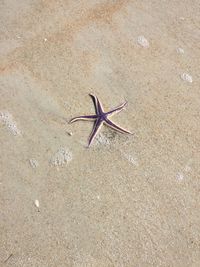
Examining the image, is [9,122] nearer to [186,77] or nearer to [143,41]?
[143,41]

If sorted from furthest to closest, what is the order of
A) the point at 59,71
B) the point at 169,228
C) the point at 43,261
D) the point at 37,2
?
the point at 37,2 < the point at 59,71 < the point at 169,228 < the point at 43,261

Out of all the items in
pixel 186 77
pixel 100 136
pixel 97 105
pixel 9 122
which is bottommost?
pixel 9 122

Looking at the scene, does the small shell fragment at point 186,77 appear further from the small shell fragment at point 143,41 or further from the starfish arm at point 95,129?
the starfish arm at point 95,129

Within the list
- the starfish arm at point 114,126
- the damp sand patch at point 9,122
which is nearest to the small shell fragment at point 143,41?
the starfish arm at point 114,126

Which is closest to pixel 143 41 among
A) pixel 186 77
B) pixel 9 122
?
pixel 186 77

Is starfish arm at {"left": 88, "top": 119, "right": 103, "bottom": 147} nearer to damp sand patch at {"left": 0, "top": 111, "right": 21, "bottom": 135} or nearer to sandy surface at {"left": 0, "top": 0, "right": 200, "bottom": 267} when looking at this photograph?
sandy surface at {"left": 0, "top": 0, "right": 200, "bottom": 267}

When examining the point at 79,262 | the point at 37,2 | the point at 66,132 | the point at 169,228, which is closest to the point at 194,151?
the point at 169,228

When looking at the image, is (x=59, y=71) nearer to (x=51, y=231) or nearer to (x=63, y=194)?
(x=63, y=194)
